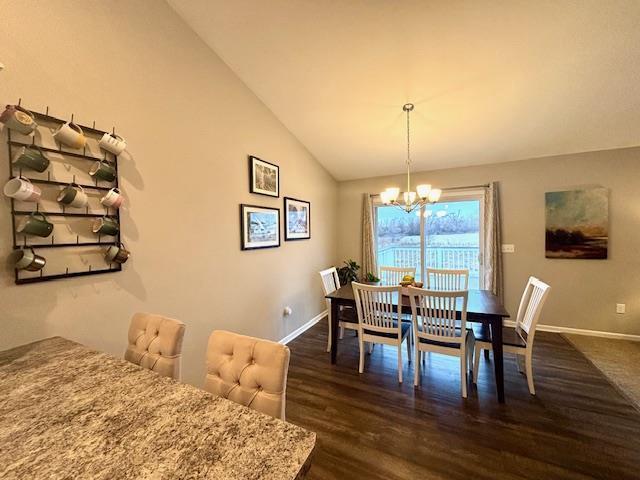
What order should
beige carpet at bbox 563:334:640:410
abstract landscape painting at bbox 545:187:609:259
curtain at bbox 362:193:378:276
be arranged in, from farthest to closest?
curtain at bbox 362:193:378:276, abstract landscape painting at bbox 545:187:609:259, beige carpet at bbox 563:334:640:410

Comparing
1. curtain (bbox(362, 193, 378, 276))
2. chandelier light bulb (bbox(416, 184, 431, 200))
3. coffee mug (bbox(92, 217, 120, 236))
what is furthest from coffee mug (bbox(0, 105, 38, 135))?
curtain (bbox(362, 193, 378, 276))

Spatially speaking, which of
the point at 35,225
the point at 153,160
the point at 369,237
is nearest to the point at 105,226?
the point at 35,225

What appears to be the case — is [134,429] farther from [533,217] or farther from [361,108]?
[533,217]

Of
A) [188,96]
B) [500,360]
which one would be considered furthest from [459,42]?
[500,360]

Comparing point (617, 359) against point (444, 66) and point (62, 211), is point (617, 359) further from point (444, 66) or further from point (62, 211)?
point (62, 211)

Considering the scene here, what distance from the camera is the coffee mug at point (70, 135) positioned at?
1.41 m

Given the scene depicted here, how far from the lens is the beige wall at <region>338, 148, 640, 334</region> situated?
3303mm

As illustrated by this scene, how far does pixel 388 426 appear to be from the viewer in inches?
75.0

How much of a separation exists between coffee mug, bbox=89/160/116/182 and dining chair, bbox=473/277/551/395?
3140mm

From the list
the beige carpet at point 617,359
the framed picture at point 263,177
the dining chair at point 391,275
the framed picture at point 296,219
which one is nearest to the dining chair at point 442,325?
the dining chair at point 391,275

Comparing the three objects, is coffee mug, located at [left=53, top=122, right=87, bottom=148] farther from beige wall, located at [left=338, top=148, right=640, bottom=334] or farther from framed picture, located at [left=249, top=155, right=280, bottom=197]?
beige wall, located at [left=338, top=148, right=640, bottom=334]

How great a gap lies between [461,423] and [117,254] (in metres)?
2.66

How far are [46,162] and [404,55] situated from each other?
2.63m

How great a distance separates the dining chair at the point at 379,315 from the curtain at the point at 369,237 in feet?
6.83
